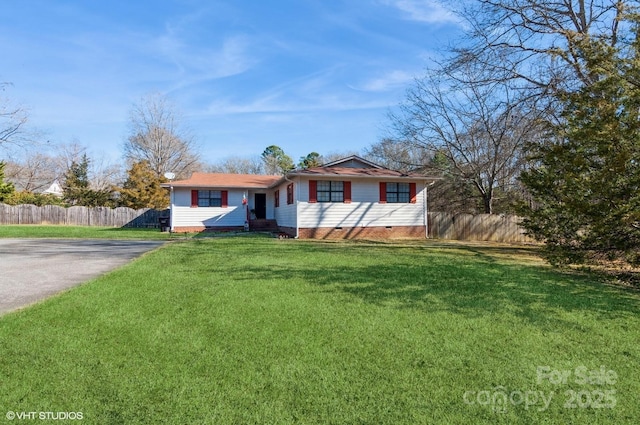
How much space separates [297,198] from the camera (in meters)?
16.3

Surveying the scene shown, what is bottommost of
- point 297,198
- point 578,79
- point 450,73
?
point 297,198

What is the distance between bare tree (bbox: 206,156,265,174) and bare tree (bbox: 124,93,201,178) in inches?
412

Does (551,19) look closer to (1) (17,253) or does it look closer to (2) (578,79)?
(2) (578,79)

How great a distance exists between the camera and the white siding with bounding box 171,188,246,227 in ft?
63.9

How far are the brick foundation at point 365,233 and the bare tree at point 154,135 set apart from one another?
23468mm

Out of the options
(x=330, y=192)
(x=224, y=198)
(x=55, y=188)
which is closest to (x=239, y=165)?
(x=55, y=188)

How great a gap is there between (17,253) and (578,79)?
16.8 m

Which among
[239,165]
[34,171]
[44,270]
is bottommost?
[44,270]

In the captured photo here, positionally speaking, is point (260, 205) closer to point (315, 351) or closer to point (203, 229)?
point (203, 229)

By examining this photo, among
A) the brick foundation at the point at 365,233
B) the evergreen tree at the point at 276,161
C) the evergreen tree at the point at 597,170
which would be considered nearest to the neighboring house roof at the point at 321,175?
the brick foundation at the point at 365,233

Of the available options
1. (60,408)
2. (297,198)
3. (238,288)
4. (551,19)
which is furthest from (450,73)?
(60,408)

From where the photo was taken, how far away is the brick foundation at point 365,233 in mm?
16547

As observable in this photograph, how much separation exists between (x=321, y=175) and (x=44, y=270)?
11.0 metres

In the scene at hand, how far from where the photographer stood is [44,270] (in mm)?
7188
